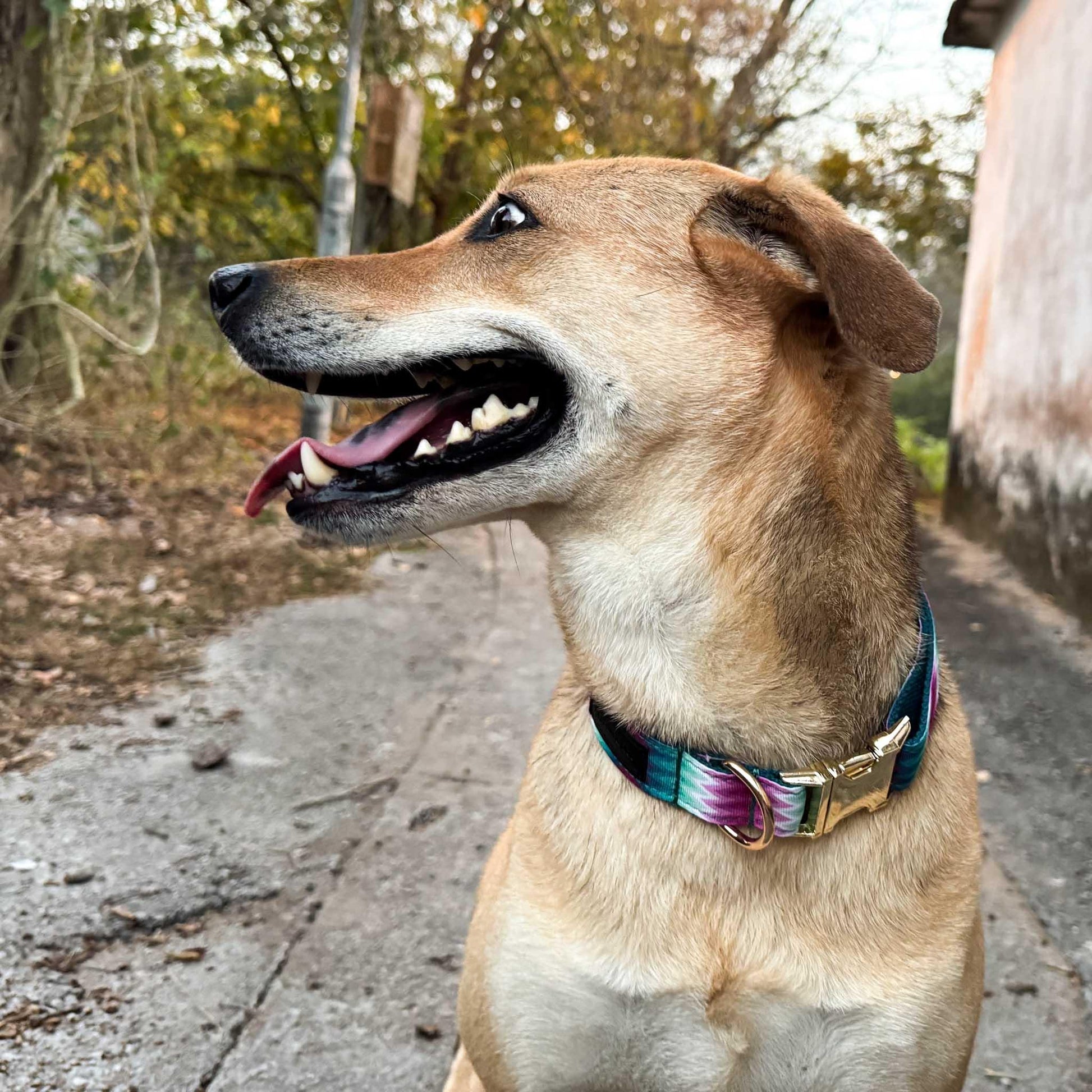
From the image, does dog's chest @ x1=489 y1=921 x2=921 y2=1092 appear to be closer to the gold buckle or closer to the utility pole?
the gold buckle

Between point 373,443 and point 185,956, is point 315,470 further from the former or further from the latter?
point 185,956

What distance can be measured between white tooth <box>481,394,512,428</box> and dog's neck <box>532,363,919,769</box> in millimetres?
259

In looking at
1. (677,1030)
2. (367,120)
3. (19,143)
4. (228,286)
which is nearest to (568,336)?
(228,286)

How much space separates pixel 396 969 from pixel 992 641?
3.62m

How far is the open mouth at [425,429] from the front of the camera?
1.87 m

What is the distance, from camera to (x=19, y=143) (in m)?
5.12

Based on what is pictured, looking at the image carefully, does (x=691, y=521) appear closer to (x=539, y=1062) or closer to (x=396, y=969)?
(x=539, y=1062)

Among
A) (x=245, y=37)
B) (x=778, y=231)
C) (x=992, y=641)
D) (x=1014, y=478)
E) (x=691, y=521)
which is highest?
(x=245, y=37)

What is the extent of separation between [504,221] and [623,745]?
109cm

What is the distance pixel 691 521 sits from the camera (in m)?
1.73

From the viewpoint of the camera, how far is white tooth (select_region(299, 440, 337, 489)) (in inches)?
77.5

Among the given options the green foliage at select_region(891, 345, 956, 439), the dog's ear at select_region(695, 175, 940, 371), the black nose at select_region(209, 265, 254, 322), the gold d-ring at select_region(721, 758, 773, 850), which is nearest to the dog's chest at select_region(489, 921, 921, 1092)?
the gold d-ring at select_region(721, 758, 773, 850)

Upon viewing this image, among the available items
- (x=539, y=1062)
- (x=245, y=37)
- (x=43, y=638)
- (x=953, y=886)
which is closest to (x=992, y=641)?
(x=953, y=886)

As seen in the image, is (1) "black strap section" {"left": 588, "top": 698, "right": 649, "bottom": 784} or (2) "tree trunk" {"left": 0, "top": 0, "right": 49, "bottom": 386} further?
(2) "tree trunk" {"left": 0, "top": 0, "right": 49, "bottom": 386}
